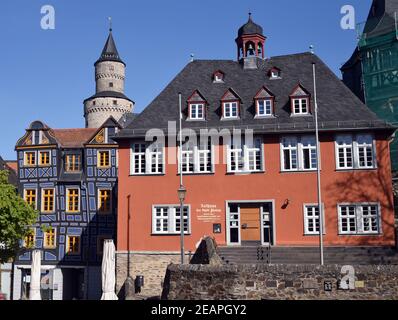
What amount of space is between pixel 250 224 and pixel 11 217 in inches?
506

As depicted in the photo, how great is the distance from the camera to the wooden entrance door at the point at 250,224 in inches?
1058

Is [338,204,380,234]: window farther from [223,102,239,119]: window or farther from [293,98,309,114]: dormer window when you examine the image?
[223,102,239,119]: window

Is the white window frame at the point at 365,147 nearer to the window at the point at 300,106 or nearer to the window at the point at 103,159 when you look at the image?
the window at the point at 300,106

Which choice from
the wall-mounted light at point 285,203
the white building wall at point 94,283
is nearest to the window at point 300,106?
the wall-mounted light at point 285,203

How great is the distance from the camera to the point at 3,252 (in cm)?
2823

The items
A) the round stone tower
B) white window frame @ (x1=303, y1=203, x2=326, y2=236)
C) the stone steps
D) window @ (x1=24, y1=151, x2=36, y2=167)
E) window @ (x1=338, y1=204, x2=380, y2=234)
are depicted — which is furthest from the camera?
the round stone tower

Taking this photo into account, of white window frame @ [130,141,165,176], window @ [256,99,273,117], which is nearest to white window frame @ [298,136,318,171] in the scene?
window @ [256,99,273,117]

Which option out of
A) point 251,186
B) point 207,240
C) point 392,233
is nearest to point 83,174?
point 251,186

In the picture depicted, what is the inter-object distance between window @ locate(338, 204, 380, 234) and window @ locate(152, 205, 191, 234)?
8.17 meters

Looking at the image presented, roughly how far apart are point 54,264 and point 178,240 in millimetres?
13527

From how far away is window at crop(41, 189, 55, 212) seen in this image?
121 ft

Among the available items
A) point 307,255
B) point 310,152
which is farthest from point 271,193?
point 307,255

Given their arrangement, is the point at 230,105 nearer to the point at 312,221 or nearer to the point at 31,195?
the point at 312,221

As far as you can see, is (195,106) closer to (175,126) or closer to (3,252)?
(175,126)
